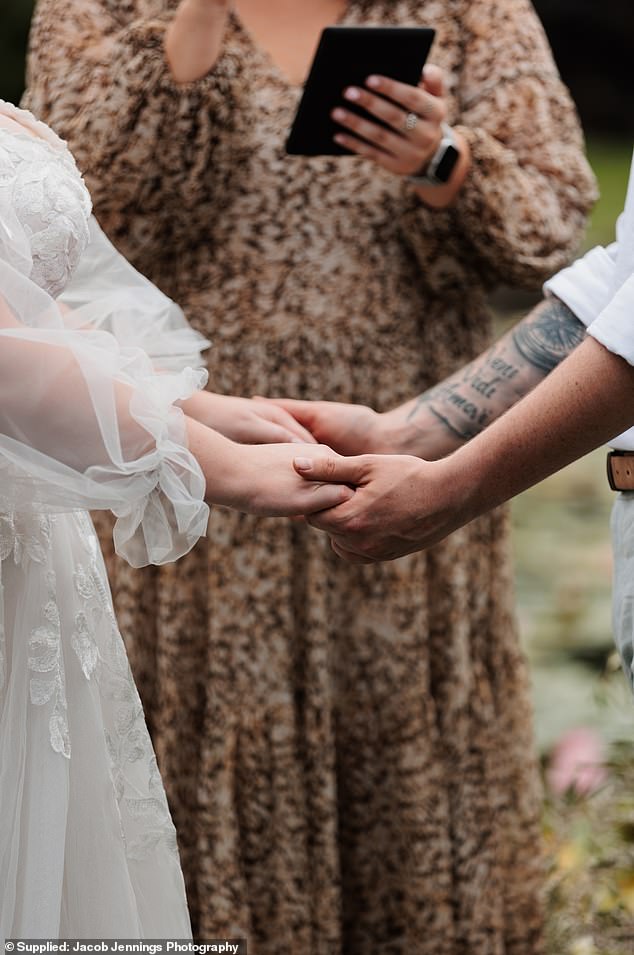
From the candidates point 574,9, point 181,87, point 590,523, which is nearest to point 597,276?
point 181,87

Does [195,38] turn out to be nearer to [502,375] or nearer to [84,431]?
[502,375]

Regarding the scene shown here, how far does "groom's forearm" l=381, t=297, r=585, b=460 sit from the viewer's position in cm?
190

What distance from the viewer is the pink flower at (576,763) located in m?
2.84

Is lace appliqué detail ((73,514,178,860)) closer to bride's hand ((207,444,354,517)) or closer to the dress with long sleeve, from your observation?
bride's hand ((207,444,354,517))

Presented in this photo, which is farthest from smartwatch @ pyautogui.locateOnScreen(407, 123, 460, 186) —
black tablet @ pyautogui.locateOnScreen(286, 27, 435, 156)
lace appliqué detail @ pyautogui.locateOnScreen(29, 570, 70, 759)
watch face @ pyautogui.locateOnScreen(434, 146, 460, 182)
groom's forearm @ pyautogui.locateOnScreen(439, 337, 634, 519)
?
lace appliqué detail @ pyautogui.locateOnScreen(29, 570, 70, 759)

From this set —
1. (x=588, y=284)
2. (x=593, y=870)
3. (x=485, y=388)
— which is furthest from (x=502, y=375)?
(x=593, y=870)

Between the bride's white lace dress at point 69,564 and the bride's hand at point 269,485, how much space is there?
0.12m

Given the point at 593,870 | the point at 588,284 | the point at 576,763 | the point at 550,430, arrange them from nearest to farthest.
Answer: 1. the point at 550,430
2. the point at 588,284
3. the point at 593,870
4. the point at 576,763

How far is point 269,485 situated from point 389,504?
0.56 ft

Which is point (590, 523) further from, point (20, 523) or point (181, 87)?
point (20, 523)

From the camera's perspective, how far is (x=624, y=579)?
1.58 m

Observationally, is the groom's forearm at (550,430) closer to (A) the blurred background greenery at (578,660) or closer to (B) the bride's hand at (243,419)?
(B) the bride's hand at (243,419)

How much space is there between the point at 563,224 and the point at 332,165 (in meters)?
0.40

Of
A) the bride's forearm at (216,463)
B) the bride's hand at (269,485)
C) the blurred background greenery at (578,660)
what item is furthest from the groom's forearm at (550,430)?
the blurred background greenery at (578,660)
